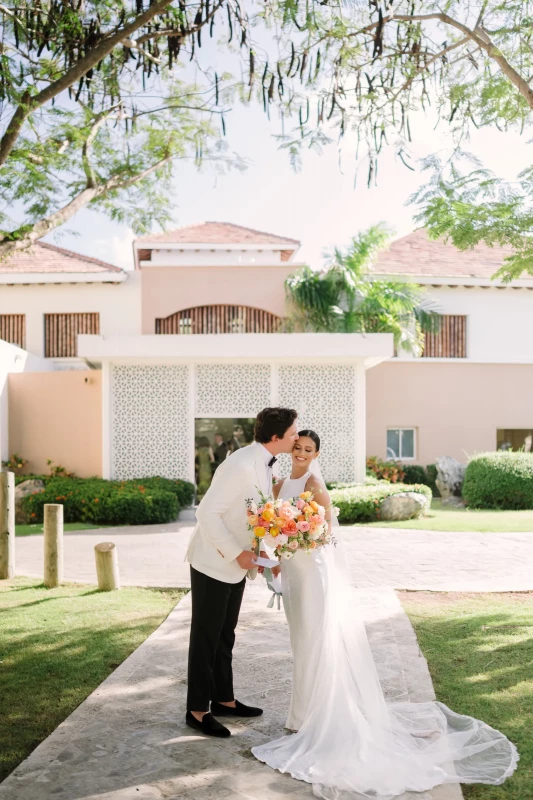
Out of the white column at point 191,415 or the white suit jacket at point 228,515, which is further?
the white column at point 191,415

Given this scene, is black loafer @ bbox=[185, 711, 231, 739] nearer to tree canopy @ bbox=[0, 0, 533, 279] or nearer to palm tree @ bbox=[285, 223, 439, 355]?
tree canopy @ bbox=[0, 0, 533, 279]

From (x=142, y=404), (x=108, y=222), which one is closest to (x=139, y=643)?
(x=108, y=222)

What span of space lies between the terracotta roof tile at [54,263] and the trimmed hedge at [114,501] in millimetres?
9516

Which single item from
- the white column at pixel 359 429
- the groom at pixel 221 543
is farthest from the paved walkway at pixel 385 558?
the groom at pixel 221 543

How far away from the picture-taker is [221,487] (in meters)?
4.38

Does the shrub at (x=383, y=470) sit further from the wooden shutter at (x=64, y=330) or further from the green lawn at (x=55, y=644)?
the green lawn at (x=55, y=644)

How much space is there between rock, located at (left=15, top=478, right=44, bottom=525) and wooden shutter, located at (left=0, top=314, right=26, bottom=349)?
771cm

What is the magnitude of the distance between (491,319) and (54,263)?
14128mm

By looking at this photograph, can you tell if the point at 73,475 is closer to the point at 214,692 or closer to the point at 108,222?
the point at 108,222

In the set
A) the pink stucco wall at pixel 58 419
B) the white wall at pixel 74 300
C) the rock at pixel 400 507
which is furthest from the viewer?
the white wall at pixel 74 300

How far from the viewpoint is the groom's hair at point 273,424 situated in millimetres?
4441

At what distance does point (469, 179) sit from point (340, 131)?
183 cm

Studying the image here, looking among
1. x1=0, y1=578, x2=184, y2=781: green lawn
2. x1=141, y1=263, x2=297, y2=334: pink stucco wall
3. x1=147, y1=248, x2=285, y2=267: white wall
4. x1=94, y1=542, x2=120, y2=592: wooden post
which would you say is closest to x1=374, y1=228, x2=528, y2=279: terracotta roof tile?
x1=147, y1=248, x2=285, y2=267: white wall

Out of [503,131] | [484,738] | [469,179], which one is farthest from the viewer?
[503,131]
